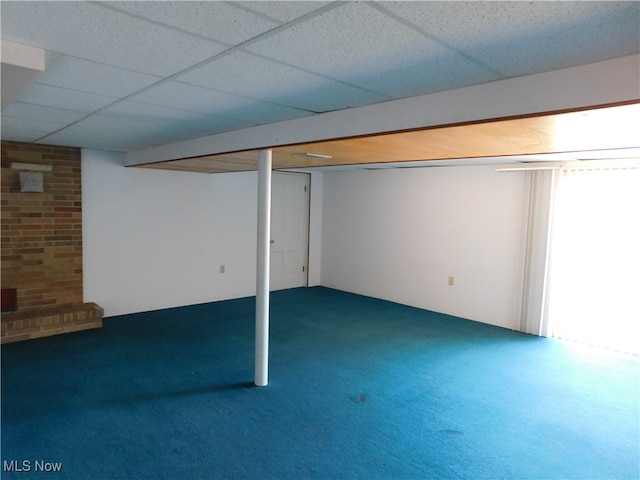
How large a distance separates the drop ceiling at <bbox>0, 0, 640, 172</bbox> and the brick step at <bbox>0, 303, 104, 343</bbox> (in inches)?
111

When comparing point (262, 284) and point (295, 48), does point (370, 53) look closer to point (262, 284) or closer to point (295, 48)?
point (295, 48)

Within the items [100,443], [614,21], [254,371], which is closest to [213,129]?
[254,371]

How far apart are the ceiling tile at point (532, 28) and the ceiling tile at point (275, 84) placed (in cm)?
69

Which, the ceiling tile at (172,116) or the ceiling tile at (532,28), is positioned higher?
the ceiling tile at (172,116)

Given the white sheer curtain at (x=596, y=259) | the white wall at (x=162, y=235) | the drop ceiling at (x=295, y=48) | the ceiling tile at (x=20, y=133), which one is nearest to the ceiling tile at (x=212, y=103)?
the drop ceiling at (x=295, y=48)

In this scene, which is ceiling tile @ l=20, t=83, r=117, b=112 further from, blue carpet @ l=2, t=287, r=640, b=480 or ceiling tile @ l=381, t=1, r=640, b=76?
blue carpet @ l=2, t=287, r=640, b=480

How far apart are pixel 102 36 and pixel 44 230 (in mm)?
4077

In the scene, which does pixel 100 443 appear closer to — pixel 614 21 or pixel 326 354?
pixel 326 354

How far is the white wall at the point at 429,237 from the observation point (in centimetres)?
535

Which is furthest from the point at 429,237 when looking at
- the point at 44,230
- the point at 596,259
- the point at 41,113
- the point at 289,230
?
the point at 44,230

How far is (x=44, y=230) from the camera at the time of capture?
4.77m

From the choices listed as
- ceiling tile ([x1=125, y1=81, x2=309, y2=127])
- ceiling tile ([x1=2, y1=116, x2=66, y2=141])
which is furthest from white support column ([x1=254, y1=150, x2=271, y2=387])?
ceiling tile ([x1=2, y1=116, x2=66, y2=141])

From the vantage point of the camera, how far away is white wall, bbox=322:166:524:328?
5.35 metres

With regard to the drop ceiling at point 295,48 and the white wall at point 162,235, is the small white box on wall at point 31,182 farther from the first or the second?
the drop ceiling at point 295,48
